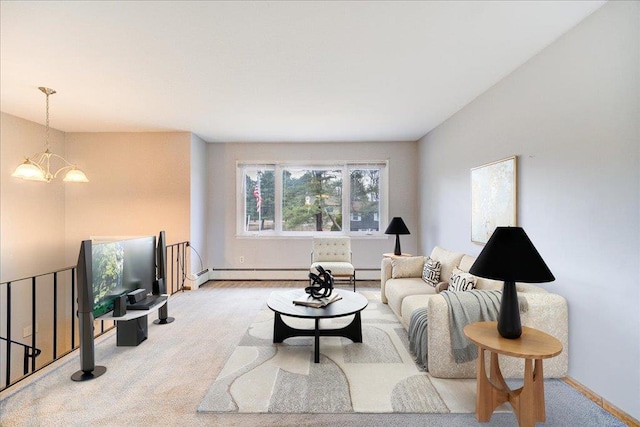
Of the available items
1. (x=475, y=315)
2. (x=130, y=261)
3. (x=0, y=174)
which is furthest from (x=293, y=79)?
(x=0, y=174)

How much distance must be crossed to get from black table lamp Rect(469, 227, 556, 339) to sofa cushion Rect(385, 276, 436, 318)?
1538mm

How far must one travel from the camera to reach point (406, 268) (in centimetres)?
408

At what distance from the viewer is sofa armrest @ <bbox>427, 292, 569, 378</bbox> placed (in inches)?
89.9

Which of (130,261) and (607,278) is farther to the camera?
(130,261)

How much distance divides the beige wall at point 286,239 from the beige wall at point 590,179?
284 centimetres

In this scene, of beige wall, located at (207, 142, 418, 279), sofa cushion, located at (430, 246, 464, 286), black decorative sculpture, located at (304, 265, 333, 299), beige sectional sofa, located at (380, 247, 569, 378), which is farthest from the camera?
beige wall, located at (207, 142, 418, 279)

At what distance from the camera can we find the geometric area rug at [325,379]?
6.74ft

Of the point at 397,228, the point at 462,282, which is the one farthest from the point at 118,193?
the point at 462,282

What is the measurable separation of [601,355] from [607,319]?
0.26m

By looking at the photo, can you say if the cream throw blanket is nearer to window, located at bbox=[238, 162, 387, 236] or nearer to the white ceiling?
the white ceiling

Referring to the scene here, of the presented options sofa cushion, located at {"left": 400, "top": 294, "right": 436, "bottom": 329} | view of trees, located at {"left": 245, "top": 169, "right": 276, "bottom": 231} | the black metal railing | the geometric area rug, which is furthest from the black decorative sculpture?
view of trees, located at {"left": 245, "top": 169, "right": 276, "bottom": 231}

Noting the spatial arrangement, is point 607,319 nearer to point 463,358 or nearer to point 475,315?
point 475,315

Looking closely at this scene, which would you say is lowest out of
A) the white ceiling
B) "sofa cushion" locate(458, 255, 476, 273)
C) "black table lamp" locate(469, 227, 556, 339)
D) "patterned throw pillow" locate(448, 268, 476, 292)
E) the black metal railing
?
the black metal railing

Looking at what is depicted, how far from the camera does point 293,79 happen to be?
3094 millimetres
